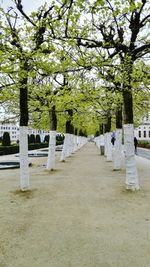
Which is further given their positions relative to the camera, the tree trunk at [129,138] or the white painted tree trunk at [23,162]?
the white painted tree trunk at [23,162]

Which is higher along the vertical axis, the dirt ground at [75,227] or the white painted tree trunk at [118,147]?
the white painted tree trunk at [118,147]

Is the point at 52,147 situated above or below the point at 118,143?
below

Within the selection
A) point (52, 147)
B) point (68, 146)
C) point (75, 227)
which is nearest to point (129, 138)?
point (75, 227)

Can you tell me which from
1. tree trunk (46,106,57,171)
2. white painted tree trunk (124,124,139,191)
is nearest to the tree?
tree trunk (46,106,57,171)

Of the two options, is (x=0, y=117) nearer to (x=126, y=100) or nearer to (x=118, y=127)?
(x=118, y=127)

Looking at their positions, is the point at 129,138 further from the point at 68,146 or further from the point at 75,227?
the point at 68,146

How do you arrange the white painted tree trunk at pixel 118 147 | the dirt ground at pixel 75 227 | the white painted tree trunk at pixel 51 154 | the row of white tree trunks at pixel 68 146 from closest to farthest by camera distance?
the dirt ground at pixel 75 227 → the white painted tree trunk at pixel 118 147 → the white painted tree trunk at pixel 51 154 → the row of white tree trunks at pixel 68 146

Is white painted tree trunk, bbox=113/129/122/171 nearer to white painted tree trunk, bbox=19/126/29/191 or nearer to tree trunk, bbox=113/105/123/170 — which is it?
tree trunk, bbox=113/105/123/170

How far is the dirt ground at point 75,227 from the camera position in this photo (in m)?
4.25

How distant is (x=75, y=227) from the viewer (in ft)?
18.5

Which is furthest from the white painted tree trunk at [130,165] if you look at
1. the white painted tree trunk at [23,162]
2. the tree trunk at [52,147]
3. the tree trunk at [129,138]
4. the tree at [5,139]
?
the tree at [5,139]

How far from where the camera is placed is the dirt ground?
13.9ft

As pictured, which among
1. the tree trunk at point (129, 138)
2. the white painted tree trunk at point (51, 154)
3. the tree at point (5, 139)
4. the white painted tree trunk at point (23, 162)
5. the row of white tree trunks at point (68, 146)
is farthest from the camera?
the tree at point (5, 139)

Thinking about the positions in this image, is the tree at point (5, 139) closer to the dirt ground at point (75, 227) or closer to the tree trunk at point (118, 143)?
the tree trunk at point (118, 143)
